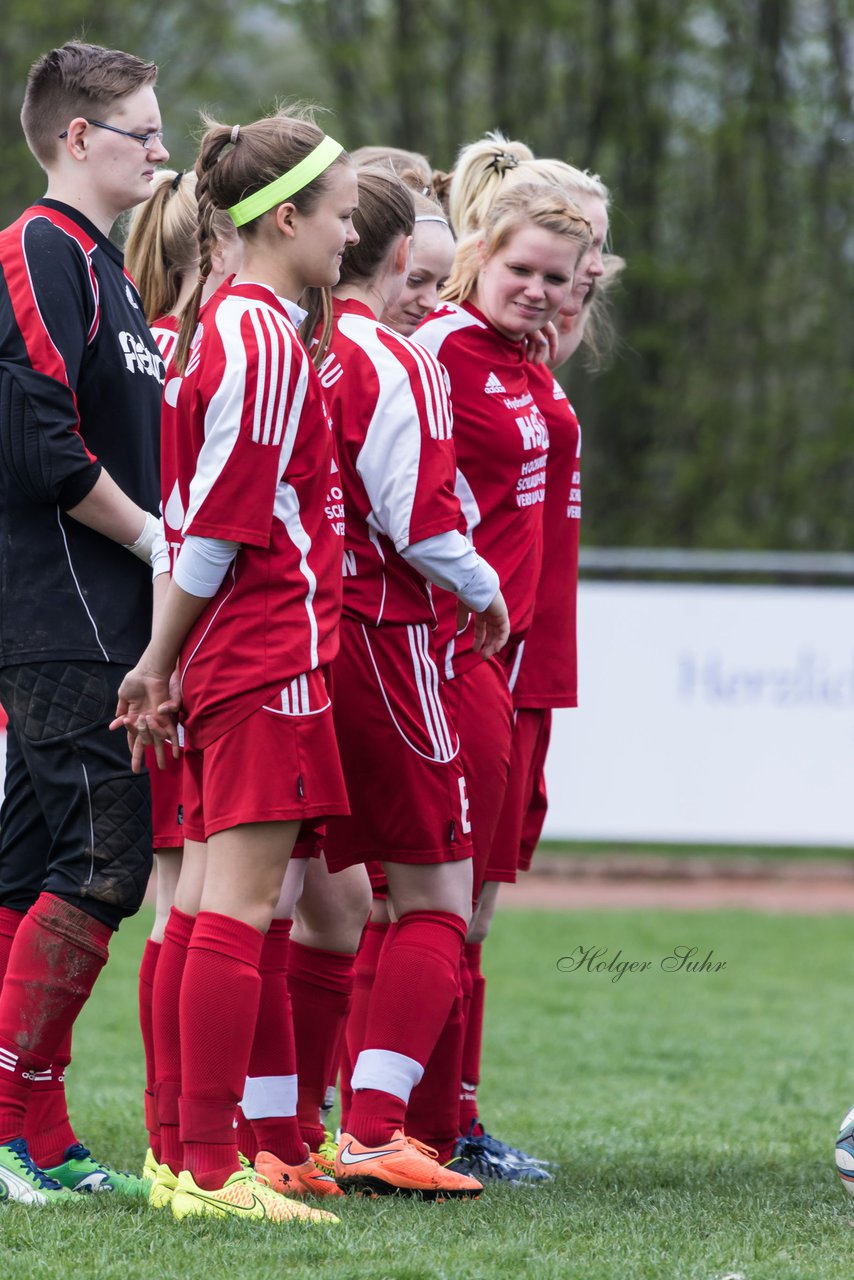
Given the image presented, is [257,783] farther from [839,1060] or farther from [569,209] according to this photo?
[839,1060]

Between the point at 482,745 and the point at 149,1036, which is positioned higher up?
the point at 482,745

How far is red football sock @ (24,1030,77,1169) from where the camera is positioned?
371 cm

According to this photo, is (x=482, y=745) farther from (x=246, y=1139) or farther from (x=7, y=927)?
(x=7, y=927)

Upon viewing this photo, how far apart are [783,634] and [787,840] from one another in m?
1.32

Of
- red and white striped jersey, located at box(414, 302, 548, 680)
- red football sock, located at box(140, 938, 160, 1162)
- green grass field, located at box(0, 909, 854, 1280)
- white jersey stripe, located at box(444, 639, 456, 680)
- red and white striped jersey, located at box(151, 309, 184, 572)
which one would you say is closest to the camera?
green grass field, located at box(0, 909, 854, 1280)

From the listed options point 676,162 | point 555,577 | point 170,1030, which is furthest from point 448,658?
point 676,162

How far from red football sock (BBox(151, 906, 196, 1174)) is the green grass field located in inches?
6.0

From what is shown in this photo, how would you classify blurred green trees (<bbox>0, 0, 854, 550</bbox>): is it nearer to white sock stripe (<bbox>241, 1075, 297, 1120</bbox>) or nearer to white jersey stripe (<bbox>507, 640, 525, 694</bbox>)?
white jersey stripe (<bbox>507, 640, 525, 694</bbox>)

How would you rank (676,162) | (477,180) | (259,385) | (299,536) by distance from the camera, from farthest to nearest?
(676,162) < (477,180) < (299,536) < (259,385)

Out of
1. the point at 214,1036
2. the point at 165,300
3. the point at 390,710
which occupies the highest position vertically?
the point at 165,300

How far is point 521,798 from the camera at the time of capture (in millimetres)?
4281

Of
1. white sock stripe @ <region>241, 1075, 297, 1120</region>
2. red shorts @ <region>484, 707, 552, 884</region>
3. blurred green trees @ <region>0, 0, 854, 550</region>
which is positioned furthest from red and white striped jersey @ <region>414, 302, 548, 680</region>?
blurred green trees @ <region>0, 0, 854, 550</region>

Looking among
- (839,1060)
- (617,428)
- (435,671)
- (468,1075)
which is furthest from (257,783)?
(617,428)

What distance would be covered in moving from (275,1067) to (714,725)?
7.75 metres
